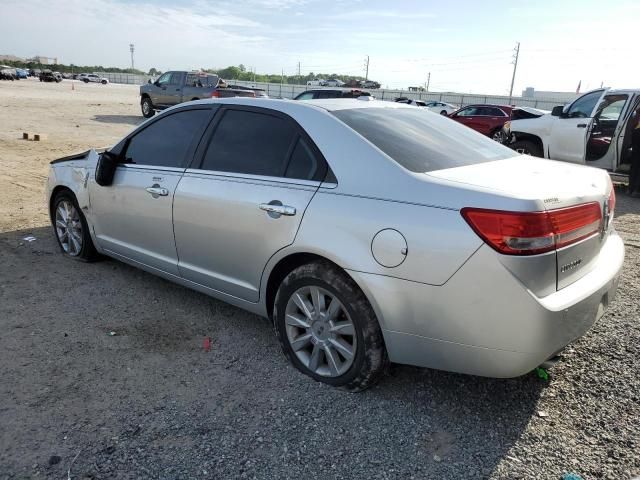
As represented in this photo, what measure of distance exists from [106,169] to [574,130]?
28.9ft

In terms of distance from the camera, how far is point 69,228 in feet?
17.0

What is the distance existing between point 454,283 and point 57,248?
4626mm

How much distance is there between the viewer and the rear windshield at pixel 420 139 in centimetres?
298

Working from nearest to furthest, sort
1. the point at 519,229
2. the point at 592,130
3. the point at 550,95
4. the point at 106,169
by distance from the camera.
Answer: the point at 519,229
the point at 106,169
the point at 592,130
the point at 550,95

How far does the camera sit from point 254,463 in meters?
2.47

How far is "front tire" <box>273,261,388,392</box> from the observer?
112 inches

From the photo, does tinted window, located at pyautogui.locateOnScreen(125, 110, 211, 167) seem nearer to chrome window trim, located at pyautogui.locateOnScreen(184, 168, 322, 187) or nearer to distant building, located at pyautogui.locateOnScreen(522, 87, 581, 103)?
chrome window trim, located at pyautogui.locateOnScreen(184, 168, 322, 187)

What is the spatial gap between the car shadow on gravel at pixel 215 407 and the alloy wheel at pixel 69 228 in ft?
3.79

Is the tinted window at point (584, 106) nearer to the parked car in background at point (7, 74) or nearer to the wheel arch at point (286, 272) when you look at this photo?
the wheel arch at point (286, 272)

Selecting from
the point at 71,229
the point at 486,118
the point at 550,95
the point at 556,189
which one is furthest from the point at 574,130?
the point at 550,95

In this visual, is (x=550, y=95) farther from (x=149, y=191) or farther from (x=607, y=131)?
(x=149, y=191)

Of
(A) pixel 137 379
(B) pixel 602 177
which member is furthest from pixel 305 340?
(B) pixel 602 177

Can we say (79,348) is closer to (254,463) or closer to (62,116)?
(254,463)

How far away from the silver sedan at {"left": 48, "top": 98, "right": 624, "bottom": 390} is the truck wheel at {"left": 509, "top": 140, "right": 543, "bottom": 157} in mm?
7852
